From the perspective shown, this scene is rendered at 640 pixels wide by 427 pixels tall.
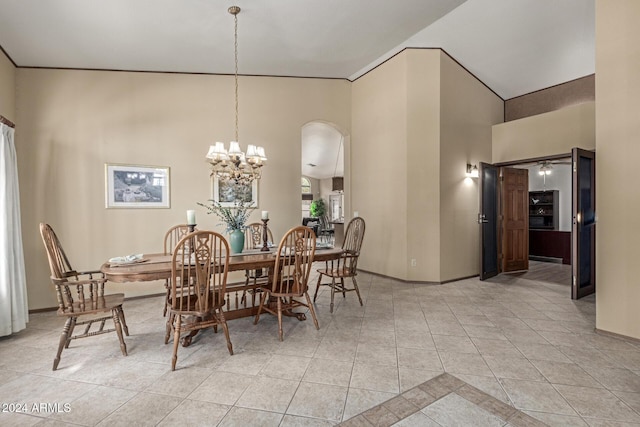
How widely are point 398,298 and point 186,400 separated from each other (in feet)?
9.71

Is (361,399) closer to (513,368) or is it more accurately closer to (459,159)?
(513,368)

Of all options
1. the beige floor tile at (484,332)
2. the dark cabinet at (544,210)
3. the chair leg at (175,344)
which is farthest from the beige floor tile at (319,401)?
the dark cabinet at (544,210)

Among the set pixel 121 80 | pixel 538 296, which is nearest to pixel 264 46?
pixel 121 80

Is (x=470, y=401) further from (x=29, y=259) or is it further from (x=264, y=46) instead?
(x=29, y=259)

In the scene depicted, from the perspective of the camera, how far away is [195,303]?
260 cm

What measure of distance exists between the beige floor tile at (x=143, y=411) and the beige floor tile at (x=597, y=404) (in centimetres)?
250

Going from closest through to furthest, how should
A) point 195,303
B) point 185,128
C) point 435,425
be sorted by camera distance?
point 435,425
point 195,303
point 185,128

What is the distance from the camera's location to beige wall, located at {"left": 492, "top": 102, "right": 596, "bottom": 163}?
4.78 m

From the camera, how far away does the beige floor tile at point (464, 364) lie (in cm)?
231

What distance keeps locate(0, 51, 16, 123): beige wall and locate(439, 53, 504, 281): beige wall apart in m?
5.78

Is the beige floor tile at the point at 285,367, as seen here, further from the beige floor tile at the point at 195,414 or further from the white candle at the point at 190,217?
the white candle at the point at 190,217

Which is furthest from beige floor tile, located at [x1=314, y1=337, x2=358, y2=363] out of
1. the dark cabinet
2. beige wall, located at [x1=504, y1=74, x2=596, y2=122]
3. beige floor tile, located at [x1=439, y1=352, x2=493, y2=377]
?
the dark cabinet

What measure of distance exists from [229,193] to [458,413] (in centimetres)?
404

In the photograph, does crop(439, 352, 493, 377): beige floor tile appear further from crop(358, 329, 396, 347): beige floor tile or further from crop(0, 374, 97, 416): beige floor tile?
crop(0, 374, 97, 416): beige floor tile
